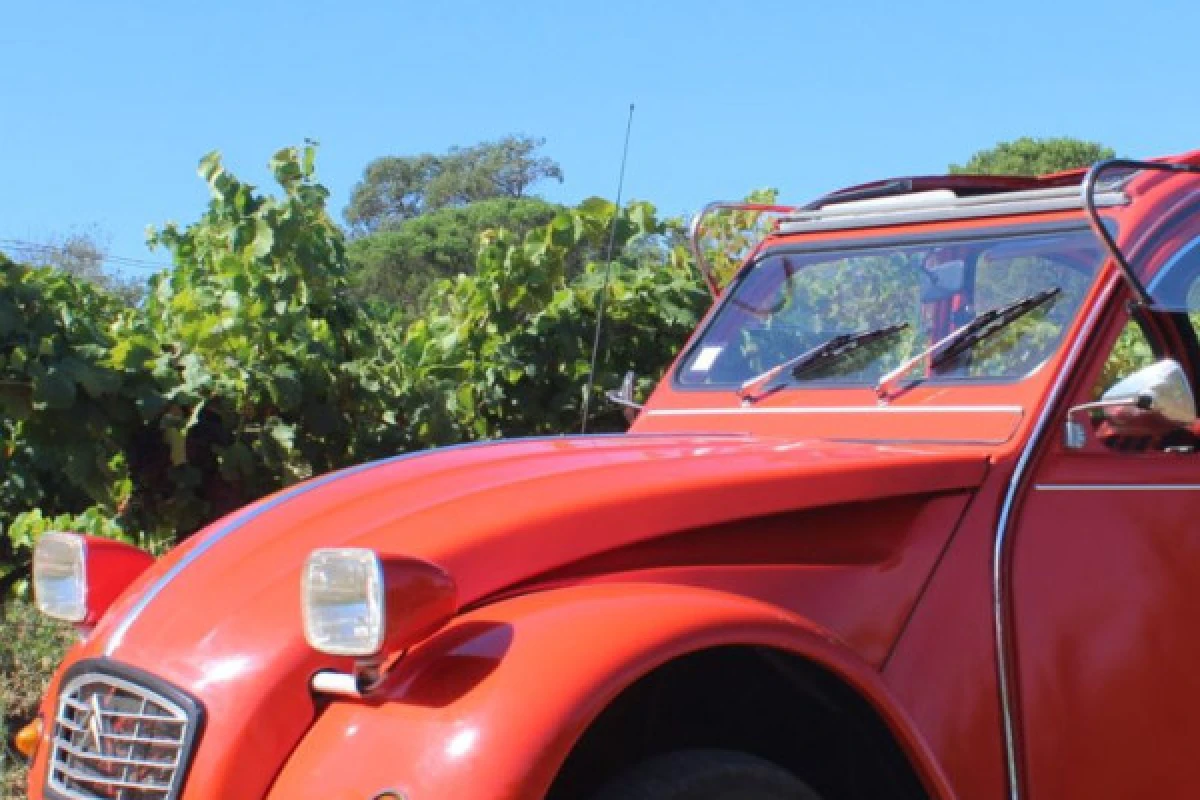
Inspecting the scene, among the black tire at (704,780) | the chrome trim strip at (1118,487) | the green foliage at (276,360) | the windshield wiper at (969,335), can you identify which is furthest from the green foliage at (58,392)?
the chrome trim strip at (1118,487)

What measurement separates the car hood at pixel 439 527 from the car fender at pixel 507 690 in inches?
3.7

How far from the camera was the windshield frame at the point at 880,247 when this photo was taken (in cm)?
341

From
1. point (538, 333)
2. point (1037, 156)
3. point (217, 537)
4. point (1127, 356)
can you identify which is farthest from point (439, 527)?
point (1037, 156)

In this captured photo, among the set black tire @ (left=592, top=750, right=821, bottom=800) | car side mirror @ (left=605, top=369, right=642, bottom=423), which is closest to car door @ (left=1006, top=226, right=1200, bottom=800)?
black tire @ (left=592, top=750, right=821, bottom=800)

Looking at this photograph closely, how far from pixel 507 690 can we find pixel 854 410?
4.94 ft

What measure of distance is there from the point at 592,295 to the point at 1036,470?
162 inches

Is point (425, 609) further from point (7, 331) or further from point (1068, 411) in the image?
point (7, 331)

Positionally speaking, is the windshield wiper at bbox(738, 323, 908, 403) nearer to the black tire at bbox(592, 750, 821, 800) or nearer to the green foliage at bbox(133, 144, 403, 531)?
the black tire at bbox(592, 750, 821, 800)

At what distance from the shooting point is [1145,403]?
10.1ft

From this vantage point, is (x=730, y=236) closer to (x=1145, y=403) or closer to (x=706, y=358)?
(x=706, y=358)

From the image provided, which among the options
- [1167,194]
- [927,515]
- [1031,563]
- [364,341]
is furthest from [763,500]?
[364,341]

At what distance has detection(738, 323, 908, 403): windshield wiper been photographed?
3.79m

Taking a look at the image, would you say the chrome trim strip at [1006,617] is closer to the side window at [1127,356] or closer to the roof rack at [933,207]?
the side window at [1127,356]

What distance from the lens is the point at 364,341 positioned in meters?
6.71
